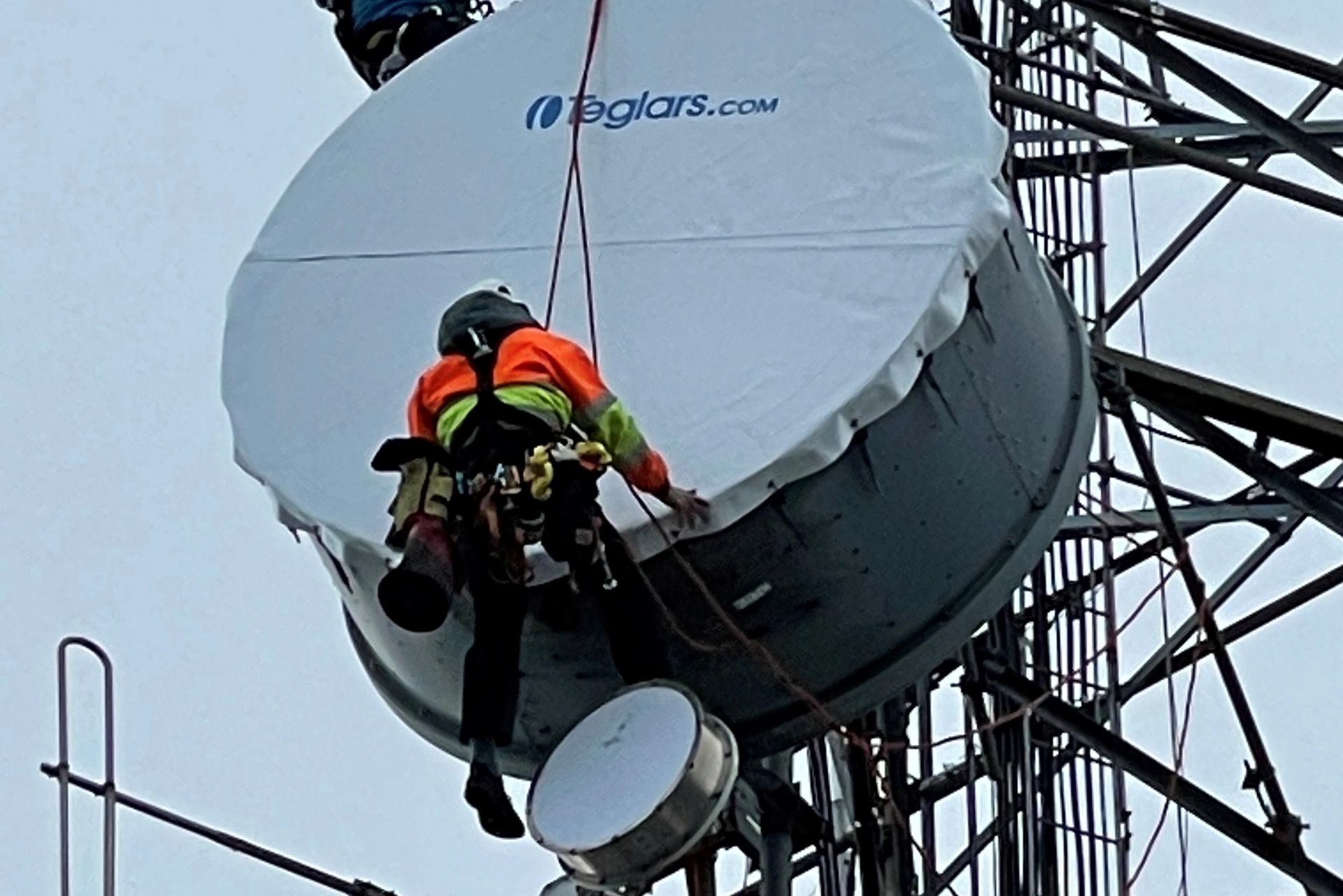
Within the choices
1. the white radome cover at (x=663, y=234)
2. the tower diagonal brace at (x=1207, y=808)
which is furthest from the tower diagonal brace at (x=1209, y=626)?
the white radome cover at (x=663, y=234)

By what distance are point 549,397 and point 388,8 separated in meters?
5.41

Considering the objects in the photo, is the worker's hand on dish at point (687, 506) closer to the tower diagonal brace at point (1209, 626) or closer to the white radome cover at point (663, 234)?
the white radome cover at point (663, 234)

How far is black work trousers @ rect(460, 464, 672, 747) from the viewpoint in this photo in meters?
13.8

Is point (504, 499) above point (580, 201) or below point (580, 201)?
below

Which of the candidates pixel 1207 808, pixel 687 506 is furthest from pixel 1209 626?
pixel 687 506

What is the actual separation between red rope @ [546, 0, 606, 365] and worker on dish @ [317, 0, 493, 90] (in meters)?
3.02

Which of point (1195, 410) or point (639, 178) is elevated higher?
point (639, 178)

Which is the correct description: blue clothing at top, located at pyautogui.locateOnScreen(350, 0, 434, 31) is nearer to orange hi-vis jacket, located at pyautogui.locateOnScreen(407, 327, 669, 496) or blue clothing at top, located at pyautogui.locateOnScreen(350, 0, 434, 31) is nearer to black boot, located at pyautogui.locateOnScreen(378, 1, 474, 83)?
black boot, located at pyautogui.locateOnScreen(378, 1, 474, 83)

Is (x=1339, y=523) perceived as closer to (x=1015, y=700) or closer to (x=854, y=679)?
(x=1015, y=700)

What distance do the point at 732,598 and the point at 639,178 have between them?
1827mm

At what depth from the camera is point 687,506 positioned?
14.0 m

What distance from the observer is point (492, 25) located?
1630 centimetres

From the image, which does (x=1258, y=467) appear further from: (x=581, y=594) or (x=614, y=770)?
(x=614, y=770)

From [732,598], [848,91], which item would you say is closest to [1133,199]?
[848,91]
